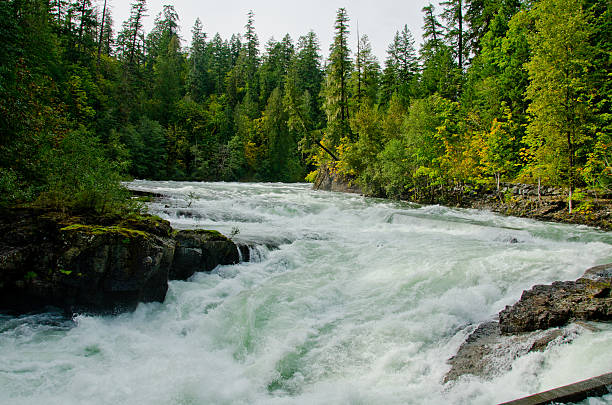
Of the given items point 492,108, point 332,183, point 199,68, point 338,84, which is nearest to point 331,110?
point 338,84

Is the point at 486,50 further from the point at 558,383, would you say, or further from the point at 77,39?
the point at 77,39

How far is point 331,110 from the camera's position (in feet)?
108

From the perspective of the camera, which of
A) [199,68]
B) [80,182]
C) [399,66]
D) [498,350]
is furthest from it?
[199,68]

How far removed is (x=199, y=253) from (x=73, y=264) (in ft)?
8.42

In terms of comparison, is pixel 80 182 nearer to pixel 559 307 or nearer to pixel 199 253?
pixel 199 253

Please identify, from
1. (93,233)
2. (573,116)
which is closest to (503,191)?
(573,116)

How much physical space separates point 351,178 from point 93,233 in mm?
23410

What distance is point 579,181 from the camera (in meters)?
12.9

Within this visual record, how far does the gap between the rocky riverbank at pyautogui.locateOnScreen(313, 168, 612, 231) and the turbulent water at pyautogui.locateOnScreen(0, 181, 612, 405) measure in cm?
350

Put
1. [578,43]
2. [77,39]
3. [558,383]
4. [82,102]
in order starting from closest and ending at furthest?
[558,383] < [578,43] < [82,102] < [77,39]

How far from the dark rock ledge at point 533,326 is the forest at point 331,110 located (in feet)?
23.8

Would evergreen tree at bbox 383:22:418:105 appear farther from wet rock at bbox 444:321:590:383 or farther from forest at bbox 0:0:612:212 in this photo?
wet rock at bbox 444:321:590:383

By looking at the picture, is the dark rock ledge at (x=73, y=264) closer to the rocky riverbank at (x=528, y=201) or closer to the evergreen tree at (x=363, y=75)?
the rocky riverbank at (x=528, y=201)

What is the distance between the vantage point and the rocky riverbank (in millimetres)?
12173
